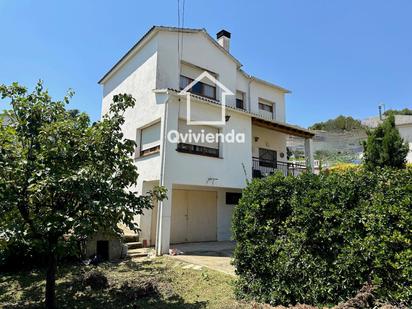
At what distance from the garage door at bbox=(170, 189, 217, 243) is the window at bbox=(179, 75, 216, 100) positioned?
5.22m

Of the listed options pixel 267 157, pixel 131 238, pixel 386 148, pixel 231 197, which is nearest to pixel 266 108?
pixel 267 157

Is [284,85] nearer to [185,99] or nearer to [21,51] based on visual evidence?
[185,99]

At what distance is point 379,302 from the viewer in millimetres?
4273

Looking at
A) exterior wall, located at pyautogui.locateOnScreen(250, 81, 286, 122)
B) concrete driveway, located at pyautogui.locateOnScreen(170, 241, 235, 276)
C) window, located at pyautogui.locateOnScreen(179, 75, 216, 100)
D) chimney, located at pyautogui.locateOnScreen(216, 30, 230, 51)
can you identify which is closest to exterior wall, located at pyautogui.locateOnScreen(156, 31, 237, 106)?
window, located at pyautogui.locateOnScreen(179, 75, 216, 100)

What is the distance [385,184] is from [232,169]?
29.8ft

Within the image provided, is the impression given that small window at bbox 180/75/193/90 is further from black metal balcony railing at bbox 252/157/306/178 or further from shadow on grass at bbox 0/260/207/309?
shadow on grass at bbox 0/260/207/309

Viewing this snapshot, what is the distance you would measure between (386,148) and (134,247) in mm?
14556

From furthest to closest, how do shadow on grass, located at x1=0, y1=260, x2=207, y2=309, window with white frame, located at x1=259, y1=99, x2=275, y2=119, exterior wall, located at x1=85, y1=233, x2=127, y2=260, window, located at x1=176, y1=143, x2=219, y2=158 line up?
1. window with white frame, located at x1=259, y1=99, x2=275, y2=119
2. window, located at x1=176, y1=143, x2=219, y2=158
3. exterior wall, located at x1=85, y1=233, x2=127, y2=260
4. shadow on grass, located at x1=0, y1=260, x2=207, y2=309

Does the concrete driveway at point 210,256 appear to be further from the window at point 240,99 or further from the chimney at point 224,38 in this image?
the chimney at point 224,38

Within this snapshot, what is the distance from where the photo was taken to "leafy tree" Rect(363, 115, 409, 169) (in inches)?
616

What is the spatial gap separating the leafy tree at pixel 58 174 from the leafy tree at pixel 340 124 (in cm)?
5286

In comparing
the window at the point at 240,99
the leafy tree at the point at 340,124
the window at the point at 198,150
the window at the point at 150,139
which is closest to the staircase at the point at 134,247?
the window at the point at 150,139

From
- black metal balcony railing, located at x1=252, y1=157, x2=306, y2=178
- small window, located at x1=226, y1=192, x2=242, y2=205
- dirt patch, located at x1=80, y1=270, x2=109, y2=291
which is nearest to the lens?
dirt patch, located at x1=80, y1=270, x2=109, y2=291

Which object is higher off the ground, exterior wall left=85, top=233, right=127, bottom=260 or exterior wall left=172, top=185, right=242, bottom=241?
exterior wall left=172, top=185, right=242, bottom=241
